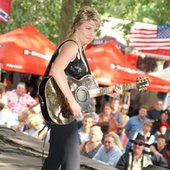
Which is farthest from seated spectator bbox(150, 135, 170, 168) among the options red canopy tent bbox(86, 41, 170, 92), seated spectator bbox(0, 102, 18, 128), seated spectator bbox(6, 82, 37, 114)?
red canopy tent bbox(86, 41, 170, 92)

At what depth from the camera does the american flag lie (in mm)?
14875

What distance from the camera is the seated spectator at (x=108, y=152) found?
746 centimetres

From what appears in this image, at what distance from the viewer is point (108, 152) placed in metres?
7.58

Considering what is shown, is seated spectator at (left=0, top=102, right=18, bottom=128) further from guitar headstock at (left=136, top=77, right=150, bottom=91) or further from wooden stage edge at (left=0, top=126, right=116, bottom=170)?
guitar headstock at (left=136, top=77, right=150, bottom=91)

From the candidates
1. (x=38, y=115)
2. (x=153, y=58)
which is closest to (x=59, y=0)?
(x=153, y=58)

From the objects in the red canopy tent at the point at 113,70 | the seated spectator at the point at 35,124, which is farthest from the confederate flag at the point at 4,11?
the red canopy tent at the point at 113,70

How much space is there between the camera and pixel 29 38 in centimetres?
1341

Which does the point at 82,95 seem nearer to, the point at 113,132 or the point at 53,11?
the point at 113,132

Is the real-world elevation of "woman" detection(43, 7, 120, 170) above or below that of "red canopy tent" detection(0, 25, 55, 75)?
below

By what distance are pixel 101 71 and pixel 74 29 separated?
9.01 m

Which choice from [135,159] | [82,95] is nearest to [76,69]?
[82,95]

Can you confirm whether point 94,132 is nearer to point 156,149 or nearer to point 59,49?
point 156,149

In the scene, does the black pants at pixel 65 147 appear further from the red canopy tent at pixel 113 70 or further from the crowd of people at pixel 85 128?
the red canopy tent at pixel 113 70

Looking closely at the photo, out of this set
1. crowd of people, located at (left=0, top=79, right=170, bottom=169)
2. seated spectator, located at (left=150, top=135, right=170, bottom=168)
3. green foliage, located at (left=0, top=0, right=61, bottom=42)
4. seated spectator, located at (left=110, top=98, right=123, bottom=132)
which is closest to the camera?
crowd of people, located at (left=0, top=79, right=170, bottom=169)
